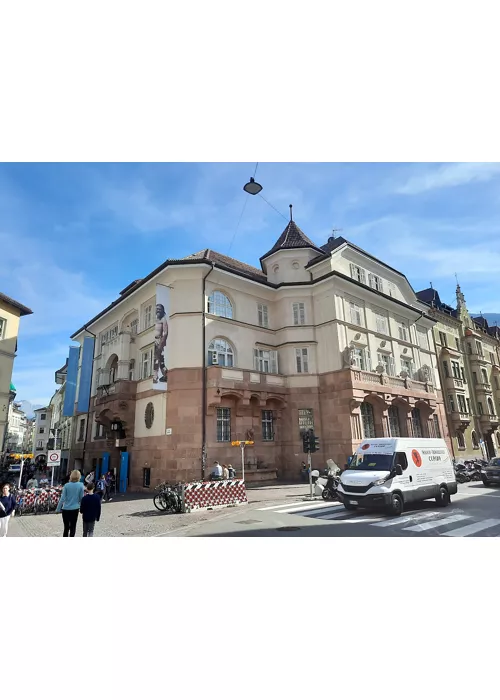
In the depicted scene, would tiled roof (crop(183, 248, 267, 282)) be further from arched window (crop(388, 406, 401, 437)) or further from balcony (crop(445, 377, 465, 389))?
balcony (crop(445, 377, 465, 389))

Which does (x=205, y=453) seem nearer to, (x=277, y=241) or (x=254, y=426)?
(x=254, y=426)

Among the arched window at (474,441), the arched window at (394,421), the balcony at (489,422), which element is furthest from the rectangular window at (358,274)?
the balcony at (489,422)

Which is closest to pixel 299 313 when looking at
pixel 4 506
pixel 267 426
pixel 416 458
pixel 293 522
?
pixel 267 426

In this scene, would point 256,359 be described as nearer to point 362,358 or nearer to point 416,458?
point 362,358

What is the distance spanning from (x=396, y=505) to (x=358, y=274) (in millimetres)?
20157

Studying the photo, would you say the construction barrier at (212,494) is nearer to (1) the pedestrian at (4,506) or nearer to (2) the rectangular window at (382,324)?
(1) the pedestrian at (4,506)

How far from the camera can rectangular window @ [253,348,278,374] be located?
24.7 m

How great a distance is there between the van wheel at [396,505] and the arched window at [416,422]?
18055 millimetres

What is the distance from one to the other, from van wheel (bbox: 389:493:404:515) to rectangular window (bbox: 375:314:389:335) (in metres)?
18.6

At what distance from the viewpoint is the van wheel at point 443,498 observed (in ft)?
42.7

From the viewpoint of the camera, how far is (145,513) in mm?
14266

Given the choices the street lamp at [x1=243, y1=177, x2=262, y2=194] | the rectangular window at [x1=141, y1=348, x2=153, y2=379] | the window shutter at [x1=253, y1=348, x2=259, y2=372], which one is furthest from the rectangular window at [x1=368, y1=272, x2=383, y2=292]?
the street lamp at [x1=243, y1=177, x2=262, y2=194]

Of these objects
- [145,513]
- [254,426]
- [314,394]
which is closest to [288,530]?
[145,513]

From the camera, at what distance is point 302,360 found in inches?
997
